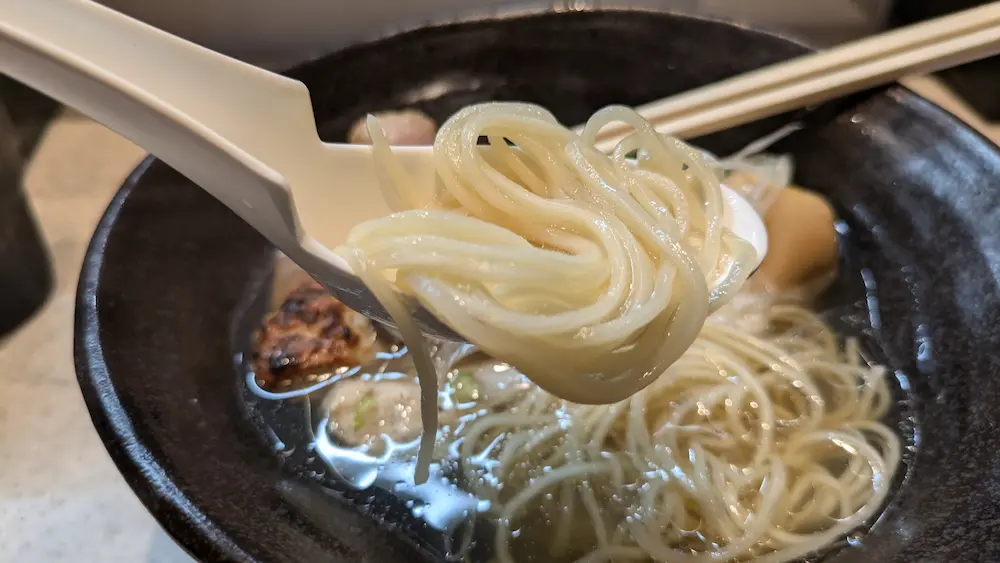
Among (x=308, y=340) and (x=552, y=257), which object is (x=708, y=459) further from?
(x=308, y=340)

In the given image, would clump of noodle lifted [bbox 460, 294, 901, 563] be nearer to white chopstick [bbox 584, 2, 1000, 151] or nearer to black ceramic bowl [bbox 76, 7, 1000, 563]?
black ceramic bowl [bbox 76, 7, 1000, 563]

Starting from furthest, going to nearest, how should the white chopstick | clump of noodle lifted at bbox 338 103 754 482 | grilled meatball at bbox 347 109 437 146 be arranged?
grilled meatball at bbox 347 109 437 146 < the white chopstick < clump of noodle lifted at bbox 338 103 754 482

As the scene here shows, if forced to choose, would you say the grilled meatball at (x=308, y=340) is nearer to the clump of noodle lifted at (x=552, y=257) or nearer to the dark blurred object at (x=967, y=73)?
the clump of noodle lifted at (x=552, y=257)

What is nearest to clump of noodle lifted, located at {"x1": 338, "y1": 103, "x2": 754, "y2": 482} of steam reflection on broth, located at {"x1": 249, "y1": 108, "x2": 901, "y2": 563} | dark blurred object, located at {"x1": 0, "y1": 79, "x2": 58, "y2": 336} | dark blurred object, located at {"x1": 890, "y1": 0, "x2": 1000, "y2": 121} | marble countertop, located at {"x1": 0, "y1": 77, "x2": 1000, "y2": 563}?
steam reflection on broth, located at {"x1": 249, "y1": 108, "x2": 901, "y2": 563}

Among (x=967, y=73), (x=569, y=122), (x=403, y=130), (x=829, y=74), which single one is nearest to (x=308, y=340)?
(x=403, y=130)

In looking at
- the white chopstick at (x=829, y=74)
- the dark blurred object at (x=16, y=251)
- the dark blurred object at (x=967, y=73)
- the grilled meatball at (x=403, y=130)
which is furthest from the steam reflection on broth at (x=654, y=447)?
the dark blurred object at (x=967, y=73)

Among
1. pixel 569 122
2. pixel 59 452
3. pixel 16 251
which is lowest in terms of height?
pixel 59 452

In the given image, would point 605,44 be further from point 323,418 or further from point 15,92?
point 15,92

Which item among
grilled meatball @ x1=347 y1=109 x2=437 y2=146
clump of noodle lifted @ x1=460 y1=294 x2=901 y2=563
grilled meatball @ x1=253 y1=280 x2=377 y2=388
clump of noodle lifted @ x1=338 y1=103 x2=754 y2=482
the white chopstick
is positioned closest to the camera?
clump of noodle lifted @ x1=338 y1=103 x2=754 y2=482
